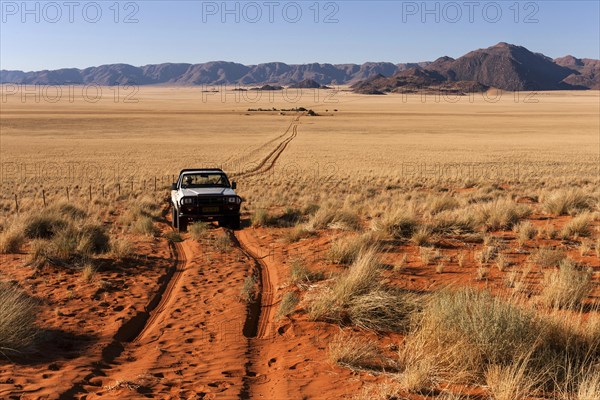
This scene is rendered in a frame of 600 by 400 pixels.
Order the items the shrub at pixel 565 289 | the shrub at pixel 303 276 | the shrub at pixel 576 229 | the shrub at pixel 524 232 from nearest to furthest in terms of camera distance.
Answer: the shrub at pixel 565 289 → the shrub at pixel 303 276 → the shrub at pixel 524 232 → the shrub at pixel 576 229

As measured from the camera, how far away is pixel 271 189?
24.0 meters

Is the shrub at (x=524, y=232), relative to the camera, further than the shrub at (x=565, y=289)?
Yes

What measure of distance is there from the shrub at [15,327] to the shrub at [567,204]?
13289mm

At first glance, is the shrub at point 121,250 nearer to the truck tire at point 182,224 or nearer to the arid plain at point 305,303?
the arid plain at point 305,303

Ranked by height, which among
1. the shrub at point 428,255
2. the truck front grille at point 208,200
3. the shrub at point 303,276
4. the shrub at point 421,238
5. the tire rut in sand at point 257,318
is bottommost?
the tire rut in sand at point 257,318

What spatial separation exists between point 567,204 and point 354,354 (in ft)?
37.5

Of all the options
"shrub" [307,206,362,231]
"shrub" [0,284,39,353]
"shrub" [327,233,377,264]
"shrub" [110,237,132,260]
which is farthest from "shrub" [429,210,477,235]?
"shrub" [0,284,39,353]

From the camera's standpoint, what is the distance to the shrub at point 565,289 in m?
7.13

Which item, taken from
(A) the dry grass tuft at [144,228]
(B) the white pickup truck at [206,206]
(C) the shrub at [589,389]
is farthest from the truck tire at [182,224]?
(C) the shrub at [589,389]

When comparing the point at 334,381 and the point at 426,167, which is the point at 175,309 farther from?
the point at 426,167

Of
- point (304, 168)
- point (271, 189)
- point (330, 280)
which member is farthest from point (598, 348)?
point (304, 168)

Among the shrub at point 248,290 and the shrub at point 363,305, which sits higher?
the shrub at point 363,305

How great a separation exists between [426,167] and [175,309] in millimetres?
29694

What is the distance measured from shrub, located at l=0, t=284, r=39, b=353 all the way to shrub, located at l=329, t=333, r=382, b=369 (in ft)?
11.7
